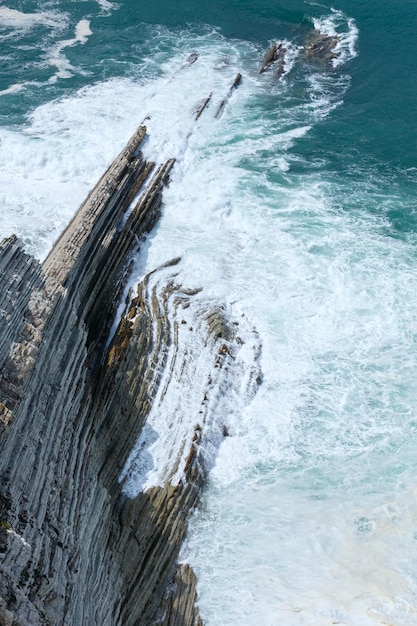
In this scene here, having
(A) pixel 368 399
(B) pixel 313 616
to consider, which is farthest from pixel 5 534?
(A) pixel 368 399

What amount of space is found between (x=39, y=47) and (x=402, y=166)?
30.4 metres

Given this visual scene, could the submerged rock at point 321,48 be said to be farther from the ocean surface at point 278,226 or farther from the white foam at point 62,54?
the white foam at point 62,54

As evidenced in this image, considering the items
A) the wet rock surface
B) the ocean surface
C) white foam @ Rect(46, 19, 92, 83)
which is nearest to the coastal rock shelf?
the wet rock surface

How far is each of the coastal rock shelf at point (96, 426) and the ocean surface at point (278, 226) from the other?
2.73ft

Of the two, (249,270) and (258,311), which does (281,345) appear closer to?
(258,311)

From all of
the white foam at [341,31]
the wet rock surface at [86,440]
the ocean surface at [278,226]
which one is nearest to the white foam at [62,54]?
the ocean surface at [278,226]

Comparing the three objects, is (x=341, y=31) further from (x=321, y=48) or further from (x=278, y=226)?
(x=278, y=226)

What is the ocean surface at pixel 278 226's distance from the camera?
62.6 feet

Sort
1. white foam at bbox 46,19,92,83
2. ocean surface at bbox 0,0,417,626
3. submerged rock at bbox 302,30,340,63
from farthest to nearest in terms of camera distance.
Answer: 1. submerged rock at bbox 302,30,340,63
2. white foam at bbox 46,19,92,83
3. ocean surface at bbox 0,0,417,626

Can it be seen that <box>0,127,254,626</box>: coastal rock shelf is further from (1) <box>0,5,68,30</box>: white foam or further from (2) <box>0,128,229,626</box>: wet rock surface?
(1) <box>0,5,68,30</box>: white foam

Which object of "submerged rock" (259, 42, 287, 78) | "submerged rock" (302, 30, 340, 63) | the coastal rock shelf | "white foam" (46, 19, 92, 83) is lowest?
the coastal rock shelf

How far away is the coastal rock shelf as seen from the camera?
48.1 ft

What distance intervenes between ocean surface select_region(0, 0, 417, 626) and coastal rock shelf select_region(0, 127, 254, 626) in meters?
0.83

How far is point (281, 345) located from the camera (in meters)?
25.5
